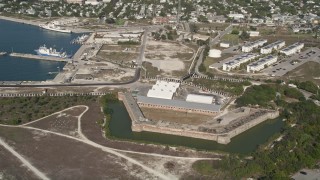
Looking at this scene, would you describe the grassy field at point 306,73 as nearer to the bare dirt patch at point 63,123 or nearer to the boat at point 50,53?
the bare dirt patch at point 63,123

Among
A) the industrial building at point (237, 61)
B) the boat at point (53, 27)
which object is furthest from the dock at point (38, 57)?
the industrial building at point (237, 61)

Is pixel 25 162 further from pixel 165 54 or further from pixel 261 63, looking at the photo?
pixel 261 63

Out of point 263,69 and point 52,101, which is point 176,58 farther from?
point 52,101

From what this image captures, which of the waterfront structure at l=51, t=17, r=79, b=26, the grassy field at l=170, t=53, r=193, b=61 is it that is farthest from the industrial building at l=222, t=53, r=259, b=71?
the waterfront structure at l=51, t=17, r=79, b=26

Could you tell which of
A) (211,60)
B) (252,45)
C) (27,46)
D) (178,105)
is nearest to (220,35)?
(252,45)

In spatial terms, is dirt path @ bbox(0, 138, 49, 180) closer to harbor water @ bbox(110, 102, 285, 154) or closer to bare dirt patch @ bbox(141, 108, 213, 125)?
harbor water @ bbox(110, 102, 285, 154)
